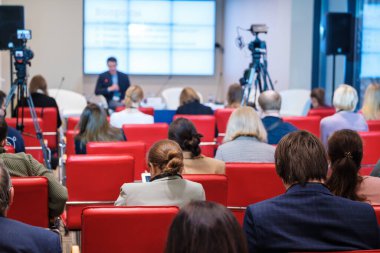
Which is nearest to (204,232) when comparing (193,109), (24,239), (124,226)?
(24,239)

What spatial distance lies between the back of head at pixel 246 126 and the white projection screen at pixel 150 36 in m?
8.21

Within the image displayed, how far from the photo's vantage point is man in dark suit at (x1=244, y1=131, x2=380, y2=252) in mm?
2455

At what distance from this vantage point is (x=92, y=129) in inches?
225

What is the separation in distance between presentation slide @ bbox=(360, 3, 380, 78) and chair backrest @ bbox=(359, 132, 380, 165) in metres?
4.64

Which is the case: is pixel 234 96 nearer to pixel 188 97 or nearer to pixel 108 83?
pixel 188 97

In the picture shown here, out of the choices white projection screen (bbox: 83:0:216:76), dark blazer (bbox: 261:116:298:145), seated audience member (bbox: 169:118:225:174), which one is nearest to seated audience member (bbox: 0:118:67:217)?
seated audience member (bbox: 169:118:225:174)

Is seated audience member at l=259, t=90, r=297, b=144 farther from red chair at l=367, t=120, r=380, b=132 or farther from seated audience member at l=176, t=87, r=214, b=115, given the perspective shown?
seated audience member at l=176, t=87, r=214, b=115

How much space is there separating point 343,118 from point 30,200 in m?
3.55

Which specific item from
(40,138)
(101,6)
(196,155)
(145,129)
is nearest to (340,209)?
(196,155)

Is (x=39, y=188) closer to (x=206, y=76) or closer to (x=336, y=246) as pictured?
(x=336, y=246)

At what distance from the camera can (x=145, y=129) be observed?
19.5ft

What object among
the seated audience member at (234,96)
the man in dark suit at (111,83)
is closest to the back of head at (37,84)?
the seated audience member at (234,96)

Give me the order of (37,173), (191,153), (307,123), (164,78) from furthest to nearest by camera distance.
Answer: (164,78) < (307,123) < (191,153) < (37,173)

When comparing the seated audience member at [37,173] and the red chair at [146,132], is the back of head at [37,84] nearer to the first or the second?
A: the red chair at [146,132]
